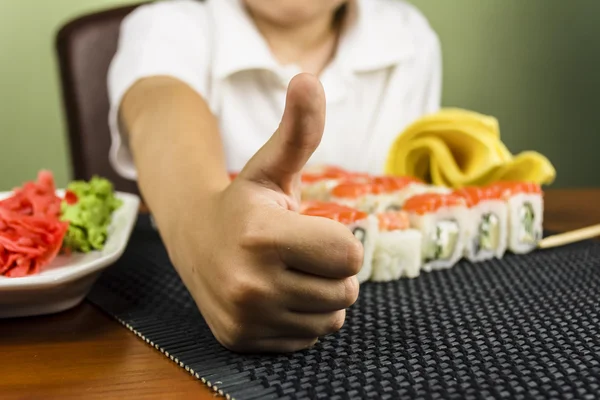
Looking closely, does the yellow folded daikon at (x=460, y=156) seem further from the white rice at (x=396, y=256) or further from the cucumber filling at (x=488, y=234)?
the white rice at (x=396, y=256)

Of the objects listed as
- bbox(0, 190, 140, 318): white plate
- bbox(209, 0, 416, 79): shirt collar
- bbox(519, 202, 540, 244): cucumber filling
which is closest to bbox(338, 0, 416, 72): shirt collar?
bbox(209, 0, 416, 79): shirt collar

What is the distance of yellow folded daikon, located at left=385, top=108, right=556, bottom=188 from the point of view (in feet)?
2.95

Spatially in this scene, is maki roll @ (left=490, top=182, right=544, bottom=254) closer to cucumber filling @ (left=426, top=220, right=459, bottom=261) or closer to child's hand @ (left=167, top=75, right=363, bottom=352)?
cucumber filling @ (left=426, top=220, right=459, bottom=261)

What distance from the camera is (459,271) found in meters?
0.70

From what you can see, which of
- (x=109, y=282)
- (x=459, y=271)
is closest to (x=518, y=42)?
(x=459, y=271)

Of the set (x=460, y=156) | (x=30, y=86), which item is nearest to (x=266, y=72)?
(x=460, y=156)

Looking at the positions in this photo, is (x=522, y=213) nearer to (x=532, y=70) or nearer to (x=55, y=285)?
(x=55, y=285)

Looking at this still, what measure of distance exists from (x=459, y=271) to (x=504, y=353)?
0.85 feet

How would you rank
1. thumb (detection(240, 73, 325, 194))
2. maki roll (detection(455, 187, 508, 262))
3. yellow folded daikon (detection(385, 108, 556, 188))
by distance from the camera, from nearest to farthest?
thumb (detection(240, 73, 325, 194)) → maki roll (detection(455, 187, 508, 262)) → yellow folded daikon (detection(385, 108, 556, 188))

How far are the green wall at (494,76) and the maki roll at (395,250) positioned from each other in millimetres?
1213

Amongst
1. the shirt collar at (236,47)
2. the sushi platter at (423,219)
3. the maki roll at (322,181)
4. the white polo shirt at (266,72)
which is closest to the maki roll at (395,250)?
the sushi platter at (423,219)

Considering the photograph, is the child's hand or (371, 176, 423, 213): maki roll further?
(371, 176, 423, 213): maki roll

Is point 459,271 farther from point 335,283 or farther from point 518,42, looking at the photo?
point 518,42

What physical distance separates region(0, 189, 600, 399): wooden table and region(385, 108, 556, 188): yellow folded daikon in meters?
0.55
